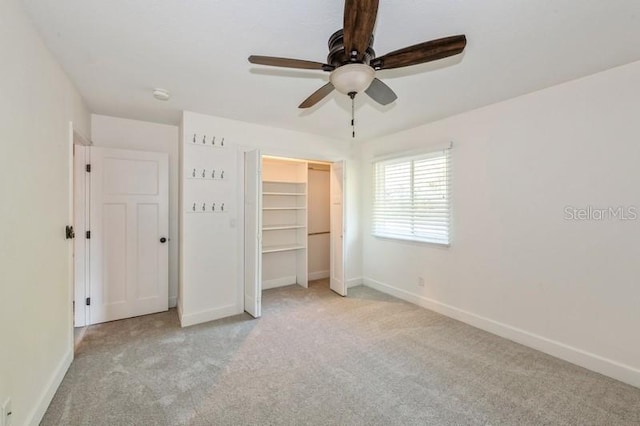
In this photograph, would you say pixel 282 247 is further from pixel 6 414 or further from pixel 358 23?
pixel 358 23

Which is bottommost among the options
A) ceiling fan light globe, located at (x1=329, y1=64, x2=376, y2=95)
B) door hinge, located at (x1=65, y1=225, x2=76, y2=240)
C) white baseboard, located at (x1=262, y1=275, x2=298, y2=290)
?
white baseboard, located at (x1=262, y1=275, x2=298, y2=290)

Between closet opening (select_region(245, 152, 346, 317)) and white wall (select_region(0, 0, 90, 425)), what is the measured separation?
7.61 feet

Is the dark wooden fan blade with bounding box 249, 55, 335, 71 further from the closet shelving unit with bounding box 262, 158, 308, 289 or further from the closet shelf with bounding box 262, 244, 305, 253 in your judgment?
the closet shelf with bounding box 262, 244, 305, 253

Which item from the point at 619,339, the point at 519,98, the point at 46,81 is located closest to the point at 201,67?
the point at 46,81

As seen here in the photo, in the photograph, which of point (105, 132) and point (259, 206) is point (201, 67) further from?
point (105, 132)

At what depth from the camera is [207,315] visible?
3.40 m

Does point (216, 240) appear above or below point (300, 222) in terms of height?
below

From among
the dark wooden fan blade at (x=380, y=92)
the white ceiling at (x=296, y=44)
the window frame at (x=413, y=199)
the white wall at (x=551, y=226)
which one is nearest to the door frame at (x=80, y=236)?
the white ceiling at (x=296, y=44)

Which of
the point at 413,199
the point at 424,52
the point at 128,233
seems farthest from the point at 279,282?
the point at 424,52

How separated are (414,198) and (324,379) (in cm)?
258

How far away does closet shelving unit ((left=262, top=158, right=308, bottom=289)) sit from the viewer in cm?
472

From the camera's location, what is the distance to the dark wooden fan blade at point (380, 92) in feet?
5.92

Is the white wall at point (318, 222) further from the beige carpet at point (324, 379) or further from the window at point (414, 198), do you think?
the beige carpet at point (324, 379)

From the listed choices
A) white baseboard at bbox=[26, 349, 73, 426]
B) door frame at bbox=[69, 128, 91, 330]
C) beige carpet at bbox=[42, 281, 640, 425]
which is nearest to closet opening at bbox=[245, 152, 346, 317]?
beige carpet at bbox=[42, 281, 640, 425]
